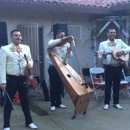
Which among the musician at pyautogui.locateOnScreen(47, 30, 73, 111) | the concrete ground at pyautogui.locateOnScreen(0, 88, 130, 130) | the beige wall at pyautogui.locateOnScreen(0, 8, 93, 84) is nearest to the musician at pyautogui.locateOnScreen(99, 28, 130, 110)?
the concrete ground at pyautogui.locateOnScreen(0, 88, 130, 130)

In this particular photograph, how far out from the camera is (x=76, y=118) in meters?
5.02

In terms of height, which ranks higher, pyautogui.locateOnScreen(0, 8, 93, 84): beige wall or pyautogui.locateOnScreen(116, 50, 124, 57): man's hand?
pyautogui.locateOnScreen(0, 8, 93, 84): beige wall

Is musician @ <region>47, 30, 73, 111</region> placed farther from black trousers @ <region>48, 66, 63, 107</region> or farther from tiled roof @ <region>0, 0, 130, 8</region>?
tiled roof @ <region>0, 0, 130, 8</region>

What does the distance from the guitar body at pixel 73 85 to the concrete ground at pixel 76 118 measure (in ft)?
0.79

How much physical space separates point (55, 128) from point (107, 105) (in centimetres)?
162

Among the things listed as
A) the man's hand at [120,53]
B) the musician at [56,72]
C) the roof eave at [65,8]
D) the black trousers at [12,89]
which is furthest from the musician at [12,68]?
the roof eave at [65,8]

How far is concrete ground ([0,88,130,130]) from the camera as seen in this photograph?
4.61m

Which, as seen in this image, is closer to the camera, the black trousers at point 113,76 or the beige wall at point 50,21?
the black trousers at point 113,76

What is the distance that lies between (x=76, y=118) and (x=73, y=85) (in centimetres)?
77

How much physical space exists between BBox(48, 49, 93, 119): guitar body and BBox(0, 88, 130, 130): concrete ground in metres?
0.24

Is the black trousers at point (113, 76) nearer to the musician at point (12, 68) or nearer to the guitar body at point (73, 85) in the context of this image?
the guitar body at point (73, 85)

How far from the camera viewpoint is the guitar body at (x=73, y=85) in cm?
462

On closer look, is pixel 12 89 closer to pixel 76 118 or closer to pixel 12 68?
pixel 12 68

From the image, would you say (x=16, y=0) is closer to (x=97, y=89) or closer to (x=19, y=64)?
(x=19, y=64)
